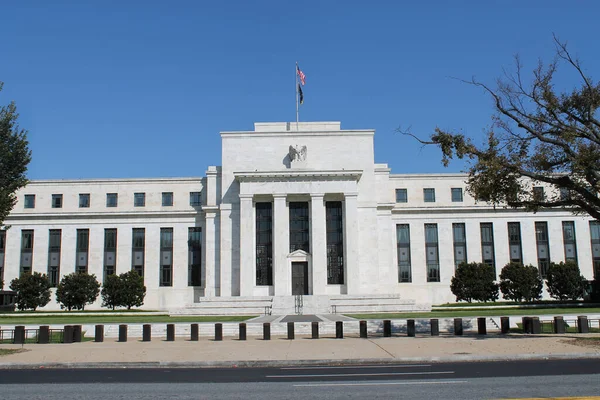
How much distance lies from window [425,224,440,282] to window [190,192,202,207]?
26373 millimetres

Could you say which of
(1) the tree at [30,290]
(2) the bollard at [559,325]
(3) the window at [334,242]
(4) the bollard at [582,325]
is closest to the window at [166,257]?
(1) the tree at [30,290]

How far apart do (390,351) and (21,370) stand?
12.5m

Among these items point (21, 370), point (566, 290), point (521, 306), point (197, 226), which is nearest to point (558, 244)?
point (566, 290)

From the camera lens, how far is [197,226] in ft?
224

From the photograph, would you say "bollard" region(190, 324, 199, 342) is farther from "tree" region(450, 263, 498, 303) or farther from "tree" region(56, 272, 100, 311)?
"tree" region(450, 263, 498, 303)

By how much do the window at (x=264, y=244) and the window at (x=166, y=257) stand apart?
35.8ft

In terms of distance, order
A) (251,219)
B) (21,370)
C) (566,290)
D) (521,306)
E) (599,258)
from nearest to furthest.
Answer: (21,370), (521,306), (566,290), (251,219), (599,258)

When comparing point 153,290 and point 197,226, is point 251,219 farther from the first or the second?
point 153,290

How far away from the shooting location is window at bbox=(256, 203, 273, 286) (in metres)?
63.0

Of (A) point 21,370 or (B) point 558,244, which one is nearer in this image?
(A) point 21,370

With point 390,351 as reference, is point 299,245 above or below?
above

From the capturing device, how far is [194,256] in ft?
222

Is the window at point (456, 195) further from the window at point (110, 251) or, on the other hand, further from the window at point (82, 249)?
the window at point (82, 249)

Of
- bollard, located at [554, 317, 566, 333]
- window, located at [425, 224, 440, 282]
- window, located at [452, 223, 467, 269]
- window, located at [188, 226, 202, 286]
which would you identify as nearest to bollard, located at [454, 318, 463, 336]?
bollard, located at [554, 317, 566, 333]
